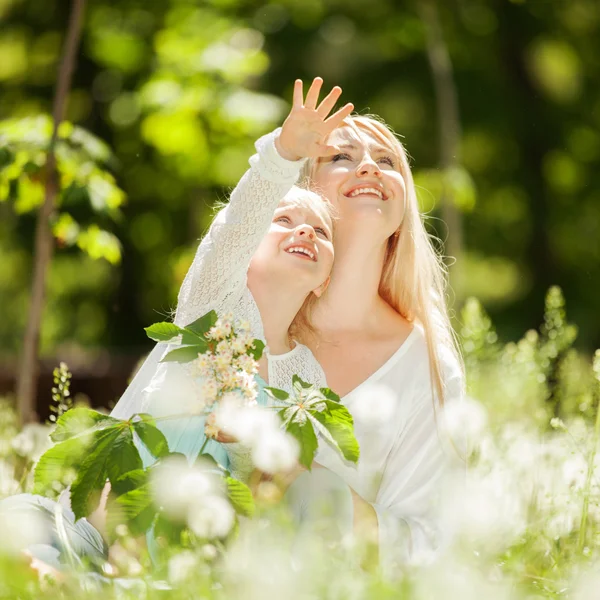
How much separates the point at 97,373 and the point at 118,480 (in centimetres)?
730

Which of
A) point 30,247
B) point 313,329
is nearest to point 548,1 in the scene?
point 30,247

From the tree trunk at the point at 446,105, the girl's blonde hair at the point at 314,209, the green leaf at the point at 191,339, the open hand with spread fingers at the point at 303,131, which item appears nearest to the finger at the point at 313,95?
the open hand with spread fingers at the point at 303,131

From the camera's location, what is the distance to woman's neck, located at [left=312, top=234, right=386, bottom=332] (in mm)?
3131

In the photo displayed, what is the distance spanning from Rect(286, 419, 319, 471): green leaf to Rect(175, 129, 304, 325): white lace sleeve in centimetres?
66

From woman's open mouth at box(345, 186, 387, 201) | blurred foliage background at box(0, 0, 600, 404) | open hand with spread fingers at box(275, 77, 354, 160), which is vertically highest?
open hand with spread fingers at box(275, 77, 354, 160)

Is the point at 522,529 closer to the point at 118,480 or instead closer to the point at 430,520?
the point at 430,520

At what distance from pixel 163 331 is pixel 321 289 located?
2.67 feet

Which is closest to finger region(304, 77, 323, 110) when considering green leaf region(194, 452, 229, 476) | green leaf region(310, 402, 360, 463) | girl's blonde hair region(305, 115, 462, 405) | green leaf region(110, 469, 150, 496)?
girl's blonde hair region(305, 115, 462, 405)

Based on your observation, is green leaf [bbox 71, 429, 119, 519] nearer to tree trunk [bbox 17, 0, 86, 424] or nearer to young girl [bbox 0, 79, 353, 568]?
young girl [bbox 0, 79, 353, 568]

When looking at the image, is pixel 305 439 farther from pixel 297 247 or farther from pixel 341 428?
pixel 297 247

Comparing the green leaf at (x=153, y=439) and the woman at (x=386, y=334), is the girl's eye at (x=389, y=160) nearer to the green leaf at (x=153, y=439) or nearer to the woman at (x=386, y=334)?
the woman at (x=386, y=334)

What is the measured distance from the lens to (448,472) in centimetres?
284

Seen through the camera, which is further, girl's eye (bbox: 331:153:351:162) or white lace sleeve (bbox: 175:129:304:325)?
girl's eye (bbox: 331:153:351:162)

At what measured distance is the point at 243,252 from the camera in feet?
9.25
